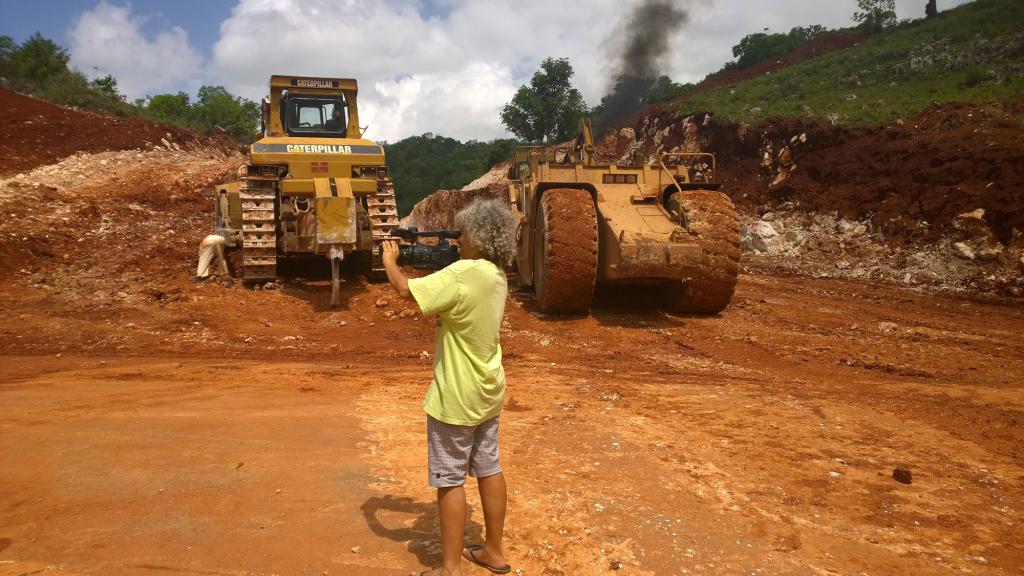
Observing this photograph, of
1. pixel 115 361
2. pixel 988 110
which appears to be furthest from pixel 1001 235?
pixel 115 361

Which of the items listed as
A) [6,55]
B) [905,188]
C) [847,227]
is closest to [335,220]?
[847,227]

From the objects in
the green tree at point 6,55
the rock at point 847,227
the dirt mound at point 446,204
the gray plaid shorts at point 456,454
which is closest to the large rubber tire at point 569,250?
the gray plaid shorts at point 456,454

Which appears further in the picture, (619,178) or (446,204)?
(446,204)

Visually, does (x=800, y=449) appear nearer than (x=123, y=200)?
Yes

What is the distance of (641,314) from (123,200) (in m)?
12.5

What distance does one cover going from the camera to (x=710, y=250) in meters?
9.63

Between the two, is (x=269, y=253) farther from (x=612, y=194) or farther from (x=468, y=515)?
(x=468, y=515)

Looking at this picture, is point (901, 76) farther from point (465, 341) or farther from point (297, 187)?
point (465, 341)

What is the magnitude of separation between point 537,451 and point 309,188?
7151 millimetres

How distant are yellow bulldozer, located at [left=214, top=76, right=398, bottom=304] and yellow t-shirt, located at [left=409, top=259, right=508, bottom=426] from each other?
22.7 feet

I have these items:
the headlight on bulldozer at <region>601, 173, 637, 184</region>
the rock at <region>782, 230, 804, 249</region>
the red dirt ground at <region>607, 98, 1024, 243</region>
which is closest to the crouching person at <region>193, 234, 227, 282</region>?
the headlight on bulldozer at <region>601, 173, 637, 184</region>

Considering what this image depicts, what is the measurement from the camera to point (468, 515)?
396cm

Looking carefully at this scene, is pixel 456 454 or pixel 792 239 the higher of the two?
pixel 792 239

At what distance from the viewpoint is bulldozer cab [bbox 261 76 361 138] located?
11.9 meters
